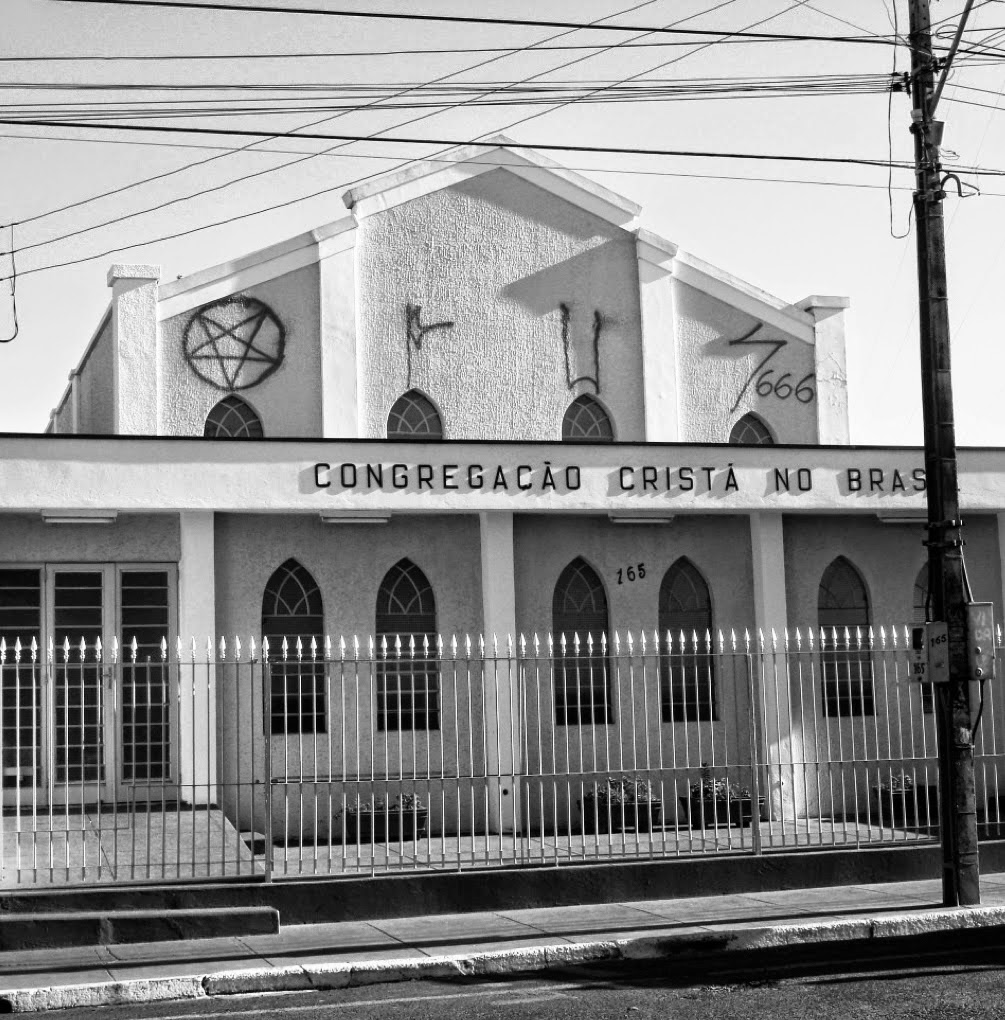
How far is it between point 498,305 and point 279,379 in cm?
335

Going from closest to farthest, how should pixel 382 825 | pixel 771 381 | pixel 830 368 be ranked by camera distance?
pixel 382 825 → pixel 771 381 → pixel 830 368

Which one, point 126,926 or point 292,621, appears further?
point 292,621

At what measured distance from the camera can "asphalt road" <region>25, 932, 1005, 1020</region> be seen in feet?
32.2

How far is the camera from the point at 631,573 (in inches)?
798

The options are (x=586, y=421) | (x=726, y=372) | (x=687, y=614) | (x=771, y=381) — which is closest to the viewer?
(x=687, y=614)

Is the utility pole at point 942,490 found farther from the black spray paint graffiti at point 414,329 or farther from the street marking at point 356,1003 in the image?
the black spray paint graffiti at point 414,329

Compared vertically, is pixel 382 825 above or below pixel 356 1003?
above

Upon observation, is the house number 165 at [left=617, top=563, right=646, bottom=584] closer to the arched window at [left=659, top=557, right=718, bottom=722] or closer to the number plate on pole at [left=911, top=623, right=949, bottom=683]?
the arched window at [left=659, top=557, right=718, bottom=722]

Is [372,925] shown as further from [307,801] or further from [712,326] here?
[712,326]

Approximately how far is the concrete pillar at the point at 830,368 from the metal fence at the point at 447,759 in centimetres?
335

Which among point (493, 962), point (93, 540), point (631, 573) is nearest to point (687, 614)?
point (631, 573)

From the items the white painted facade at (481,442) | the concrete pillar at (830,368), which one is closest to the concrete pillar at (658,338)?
the white painted facade at (481,442)

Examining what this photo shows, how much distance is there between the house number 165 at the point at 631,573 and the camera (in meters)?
20.2

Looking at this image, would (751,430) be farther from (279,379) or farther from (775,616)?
(279,379)
